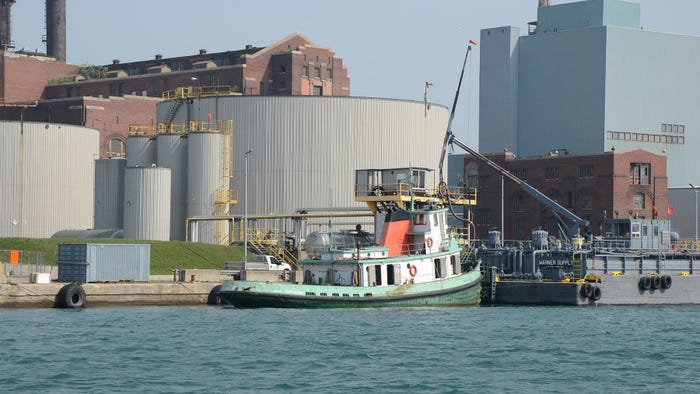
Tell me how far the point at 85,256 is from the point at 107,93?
7481cm

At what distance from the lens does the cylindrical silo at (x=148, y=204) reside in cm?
8531

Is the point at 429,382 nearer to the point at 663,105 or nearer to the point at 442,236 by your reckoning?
the point at 442,236

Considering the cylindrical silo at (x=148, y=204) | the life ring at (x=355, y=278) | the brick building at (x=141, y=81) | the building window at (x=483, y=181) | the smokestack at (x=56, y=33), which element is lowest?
the life ring at (x=355, y=278)

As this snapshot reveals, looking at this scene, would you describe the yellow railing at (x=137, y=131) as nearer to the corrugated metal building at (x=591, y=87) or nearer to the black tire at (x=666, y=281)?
the black tire at (x=666, y=281)

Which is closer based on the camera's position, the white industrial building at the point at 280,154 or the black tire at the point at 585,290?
the black tire at the point at 585,290

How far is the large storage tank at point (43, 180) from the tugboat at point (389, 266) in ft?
75.2

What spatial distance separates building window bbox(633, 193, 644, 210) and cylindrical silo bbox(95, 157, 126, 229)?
4753 cm

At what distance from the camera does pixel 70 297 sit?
199 ft

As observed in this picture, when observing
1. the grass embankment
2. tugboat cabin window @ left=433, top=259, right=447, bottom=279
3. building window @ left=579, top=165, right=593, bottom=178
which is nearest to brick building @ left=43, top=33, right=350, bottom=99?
building window @ left=579, top=165, right=593, bottom=178

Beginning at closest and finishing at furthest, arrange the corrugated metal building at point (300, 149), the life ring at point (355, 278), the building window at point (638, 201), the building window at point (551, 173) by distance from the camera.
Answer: the life ring at point (355, 278)
the corrugated metal building at point (300, 149)
the building window at point (638, 201)
the building window at point (551, 173)

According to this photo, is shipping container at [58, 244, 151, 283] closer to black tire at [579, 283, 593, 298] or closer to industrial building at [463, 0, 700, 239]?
black tire at [579, 283, 593, 298]

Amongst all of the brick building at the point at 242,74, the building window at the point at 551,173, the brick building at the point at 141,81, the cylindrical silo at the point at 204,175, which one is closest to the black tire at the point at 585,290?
the cylindrical silo at the point at 204,175

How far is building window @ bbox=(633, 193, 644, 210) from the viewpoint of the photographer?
380 ft

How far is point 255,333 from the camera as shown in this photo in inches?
1998
